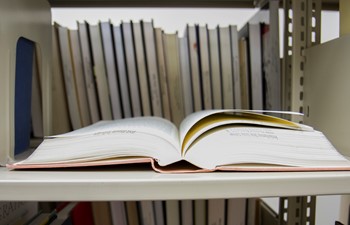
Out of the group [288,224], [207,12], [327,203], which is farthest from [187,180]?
[207,12]

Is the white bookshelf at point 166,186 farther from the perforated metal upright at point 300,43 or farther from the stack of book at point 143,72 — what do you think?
the stack of book at point 143,72

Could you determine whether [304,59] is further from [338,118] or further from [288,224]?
[288,224]

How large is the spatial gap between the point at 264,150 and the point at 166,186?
13cm

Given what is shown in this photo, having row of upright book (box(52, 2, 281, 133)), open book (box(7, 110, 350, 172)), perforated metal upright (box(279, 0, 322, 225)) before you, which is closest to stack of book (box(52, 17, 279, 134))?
row of upright book (box(52, 2, 281, 133))

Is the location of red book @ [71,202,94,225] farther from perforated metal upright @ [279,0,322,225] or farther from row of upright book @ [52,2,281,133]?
perforated metal upright @ [279,0,322,225]

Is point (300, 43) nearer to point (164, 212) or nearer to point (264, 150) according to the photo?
point (264, 150)

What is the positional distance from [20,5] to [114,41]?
0.84ft

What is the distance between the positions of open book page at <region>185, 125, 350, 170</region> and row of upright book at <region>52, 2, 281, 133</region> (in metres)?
0.30

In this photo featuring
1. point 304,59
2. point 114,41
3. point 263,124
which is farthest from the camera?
point 114,41

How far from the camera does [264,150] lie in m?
0.33

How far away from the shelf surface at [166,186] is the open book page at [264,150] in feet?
0.09

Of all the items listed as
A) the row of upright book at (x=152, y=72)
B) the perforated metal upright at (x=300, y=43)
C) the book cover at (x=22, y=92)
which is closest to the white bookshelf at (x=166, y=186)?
Answer: the book cover at (x=22, y=92)

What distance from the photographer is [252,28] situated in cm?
68

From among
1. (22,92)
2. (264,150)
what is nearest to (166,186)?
(264,150)
